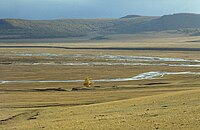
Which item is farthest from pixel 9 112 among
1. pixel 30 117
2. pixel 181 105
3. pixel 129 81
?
pixel 129 81

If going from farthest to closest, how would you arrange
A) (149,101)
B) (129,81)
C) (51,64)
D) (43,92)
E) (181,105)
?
(51,64) → (129,81) → (43,92) → (149,101) → (181,105)

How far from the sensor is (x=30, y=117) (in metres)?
29.6

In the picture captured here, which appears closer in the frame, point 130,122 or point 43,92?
point 130,122

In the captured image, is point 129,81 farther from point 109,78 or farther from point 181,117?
point 181,117

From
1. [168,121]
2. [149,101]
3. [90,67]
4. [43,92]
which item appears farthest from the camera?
[90,67]

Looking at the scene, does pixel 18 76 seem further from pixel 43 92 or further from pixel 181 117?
pixel 181 117

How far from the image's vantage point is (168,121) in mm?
22531

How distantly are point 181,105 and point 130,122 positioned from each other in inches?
229

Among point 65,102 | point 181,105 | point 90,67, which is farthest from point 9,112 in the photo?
point 90,67

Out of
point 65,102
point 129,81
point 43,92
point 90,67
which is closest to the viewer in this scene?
point 65,102

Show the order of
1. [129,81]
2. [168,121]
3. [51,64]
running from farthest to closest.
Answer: [51,64] → [129,81] → [168,121]

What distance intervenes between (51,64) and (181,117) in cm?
6214

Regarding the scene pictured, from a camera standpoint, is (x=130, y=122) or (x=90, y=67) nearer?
(x=130, y=122)

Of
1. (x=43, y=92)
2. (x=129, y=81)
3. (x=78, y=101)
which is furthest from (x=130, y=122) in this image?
(x=129, y=81)
